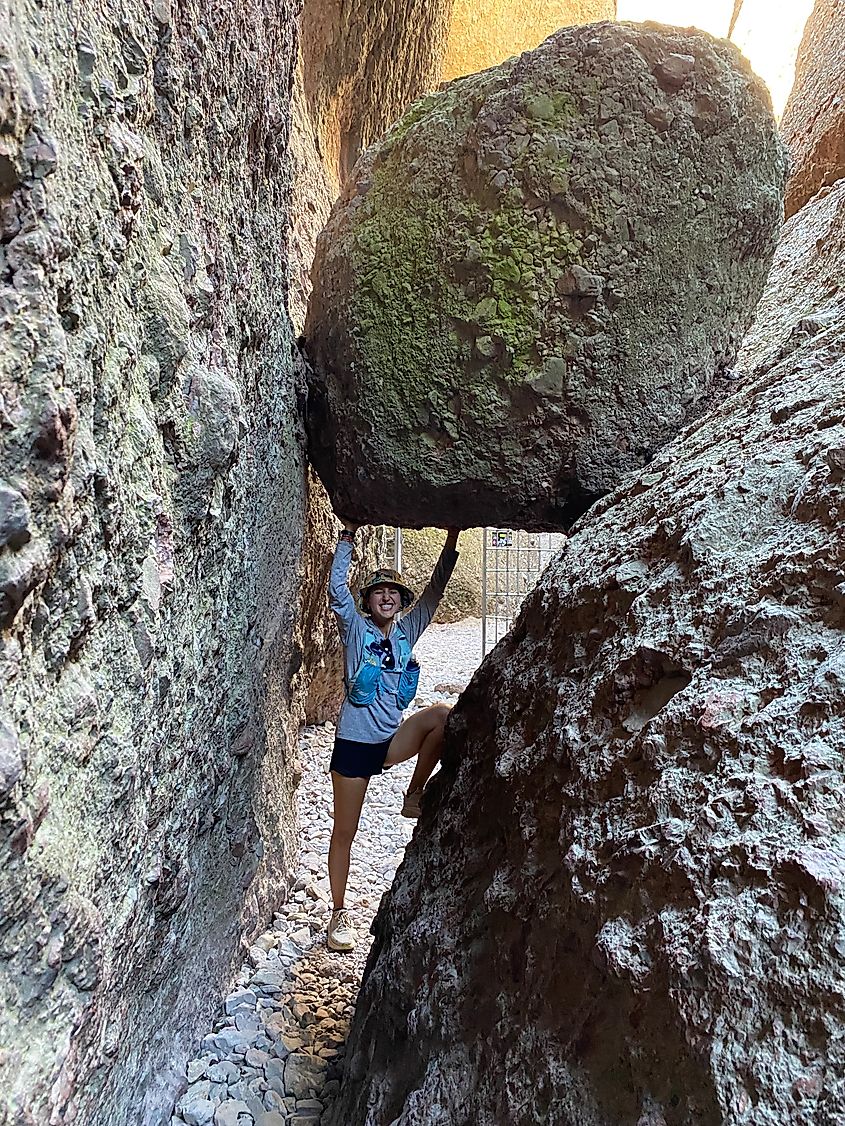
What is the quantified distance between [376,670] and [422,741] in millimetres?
269

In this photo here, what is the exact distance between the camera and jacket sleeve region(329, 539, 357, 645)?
249 centimetres

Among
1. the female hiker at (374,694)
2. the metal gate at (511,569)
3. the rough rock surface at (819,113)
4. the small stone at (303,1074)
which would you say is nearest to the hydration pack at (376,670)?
the female hiker at (374,694)

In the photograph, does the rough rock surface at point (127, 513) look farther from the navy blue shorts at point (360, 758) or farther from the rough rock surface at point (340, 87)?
the rough rock surface at point (340, 87)

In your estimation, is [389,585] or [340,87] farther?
[340,87]

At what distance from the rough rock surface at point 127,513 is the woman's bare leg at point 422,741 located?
0.53 metres

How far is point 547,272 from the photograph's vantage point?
2314 millimetres

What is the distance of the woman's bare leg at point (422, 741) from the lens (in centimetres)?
239

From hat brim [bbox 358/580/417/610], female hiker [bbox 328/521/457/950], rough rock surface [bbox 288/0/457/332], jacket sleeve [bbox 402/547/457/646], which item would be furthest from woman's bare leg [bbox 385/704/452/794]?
rough rock surface [bbox 288/0/457/332]

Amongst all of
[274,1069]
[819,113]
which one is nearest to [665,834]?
[274,1069]

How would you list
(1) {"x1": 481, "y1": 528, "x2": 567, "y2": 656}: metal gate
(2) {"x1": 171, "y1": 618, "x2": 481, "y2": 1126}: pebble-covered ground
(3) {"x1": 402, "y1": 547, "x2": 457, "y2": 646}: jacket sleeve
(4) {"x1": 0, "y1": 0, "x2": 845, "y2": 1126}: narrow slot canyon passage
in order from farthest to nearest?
(1) {"x1": 481, "y1": 528, "x2": 567, "y2": 656}: metal gate, (3) {"x1": 402, "y1": 547, "x2": 457, "y2": 646}: jacket sleeve, (2) {"x1": 171, "y1": 618, "x2": 481, "y2": 1126}: pebble-covered ground, (4) {"x1": 0, "y1": 0, "x2": 845, "y2": 1126}: narrow slot canyon passage

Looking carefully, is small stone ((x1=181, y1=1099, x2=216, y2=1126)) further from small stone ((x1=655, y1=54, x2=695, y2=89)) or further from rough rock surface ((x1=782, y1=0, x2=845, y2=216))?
rough rock surface ((x1=782, y1=0, x2=845, y2=216))

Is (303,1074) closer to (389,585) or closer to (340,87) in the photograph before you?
(389,585)

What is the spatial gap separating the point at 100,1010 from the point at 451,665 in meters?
5.18

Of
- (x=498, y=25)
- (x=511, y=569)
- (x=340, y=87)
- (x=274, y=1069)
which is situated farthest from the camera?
(x=498, y=25)
